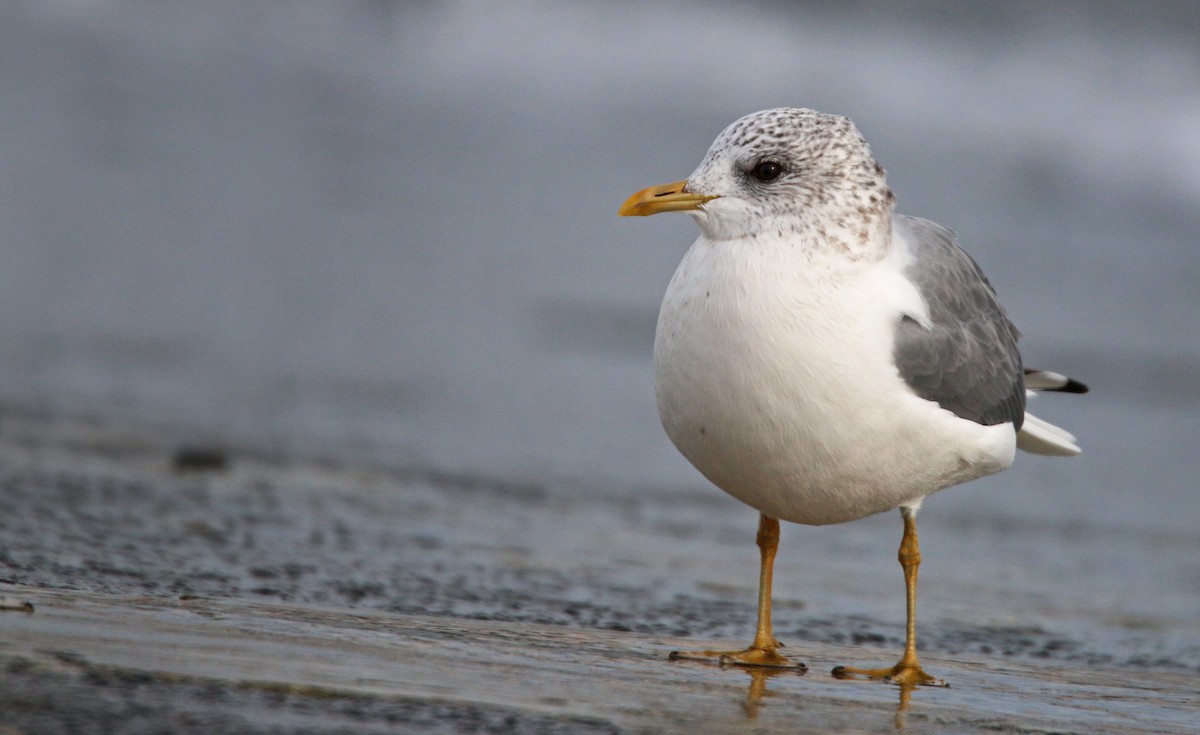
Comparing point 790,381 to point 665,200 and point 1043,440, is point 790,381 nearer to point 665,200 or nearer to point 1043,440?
point 665,200

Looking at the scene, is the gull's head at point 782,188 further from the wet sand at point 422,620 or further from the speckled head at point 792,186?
the wet sand at point 422,620

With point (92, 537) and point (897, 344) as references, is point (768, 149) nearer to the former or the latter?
point (897, 344)

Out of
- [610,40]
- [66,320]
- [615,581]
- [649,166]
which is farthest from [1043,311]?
[610,40]

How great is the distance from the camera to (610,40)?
3162 centimetres

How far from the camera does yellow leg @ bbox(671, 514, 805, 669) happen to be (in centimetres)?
373

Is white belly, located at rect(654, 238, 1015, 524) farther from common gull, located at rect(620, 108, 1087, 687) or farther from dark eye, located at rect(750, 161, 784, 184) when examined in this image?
dark eye, located at rect(750, 161, 784, 184)

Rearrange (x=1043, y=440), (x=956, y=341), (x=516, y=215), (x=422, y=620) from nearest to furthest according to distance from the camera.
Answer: (x=422, y=620)
(x=956, y=341)
(x=1043, y=440)
(x=516, y=215)

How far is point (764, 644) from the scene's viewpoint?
388 cm

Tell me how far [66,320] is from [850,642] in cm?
754

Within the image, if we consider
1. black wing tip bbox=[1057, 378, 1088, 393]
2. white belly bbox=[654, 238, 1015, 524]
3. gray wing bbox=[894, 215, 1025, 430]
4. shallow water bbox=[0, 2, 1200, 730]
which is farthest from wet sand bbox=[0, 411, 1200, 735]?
black wing tip bbox=[1057, 378, 1088, 393]

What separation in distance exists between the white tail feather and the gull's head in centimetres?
126

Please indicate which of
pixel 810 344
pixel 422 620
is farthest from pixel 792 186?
pixel 422 620

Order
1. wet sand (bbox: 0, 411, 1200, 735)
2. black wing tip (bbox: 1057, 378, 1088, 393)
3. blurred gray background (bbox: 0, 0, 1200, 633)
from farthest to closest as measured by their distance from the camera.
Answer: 1. blurred gray background (bbox: 0, 0, 1200, 633)
2. black wing tip (bbox: 1057, 378, 1088, 393)
3. wet sand (bbox: 0, 411, 1200, 735)

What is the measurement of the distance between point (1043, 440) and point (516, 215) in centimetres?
1491
